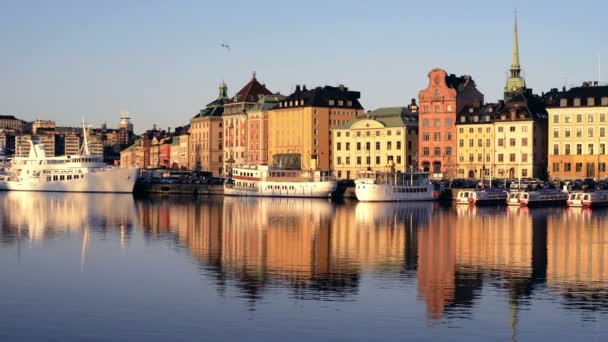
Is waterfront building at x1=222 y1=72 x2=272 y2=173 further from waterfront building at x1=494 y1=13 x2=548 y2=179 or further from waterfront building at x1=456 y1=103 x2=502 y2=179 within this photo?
waterfront building at x1=494 y1=13 x2=548 y2=179

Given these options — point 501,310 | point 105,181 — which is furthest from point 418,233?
point 105,181

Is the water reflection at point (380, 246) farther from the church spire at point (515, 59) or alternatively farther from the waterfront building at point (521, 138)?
the church spire at point (515, 59)

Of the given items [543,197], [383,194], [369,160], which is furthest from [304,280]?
[369,160]

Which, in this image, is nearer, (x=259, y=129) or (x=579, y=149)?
(x=579, y=149)

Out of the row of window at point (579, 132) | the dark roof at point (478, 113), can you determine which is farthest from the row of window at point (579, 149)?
the dark roof at point (478, 113)

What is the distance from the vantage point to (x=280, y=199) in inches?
5256

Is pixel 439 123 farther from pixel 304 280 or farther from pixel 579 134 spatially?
pixel 304 280

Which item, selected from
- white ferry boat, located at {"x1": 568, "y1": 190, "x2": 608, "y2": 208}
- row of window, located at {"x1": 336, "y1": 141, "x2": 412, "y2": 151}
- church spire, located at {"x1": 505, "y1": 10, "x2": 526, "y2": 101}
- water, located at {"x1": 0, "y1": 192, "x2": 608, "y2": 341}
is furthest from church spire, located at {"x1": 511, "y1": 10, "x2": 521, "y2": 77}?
water, located at {"x1": 0, "y1": 192, "x2": 608, "y2": 341}

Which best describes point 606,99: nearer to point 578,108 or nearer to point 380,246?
point 578,108

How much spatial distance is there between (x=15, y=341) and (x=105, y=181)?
121m

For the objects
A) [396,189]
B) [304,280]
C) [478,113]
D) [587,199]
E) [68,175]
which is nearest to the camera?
[304,280]

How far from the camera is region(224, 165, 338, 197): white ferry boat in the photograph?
13412cm

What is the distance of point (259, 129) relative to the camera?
187125 millimetres

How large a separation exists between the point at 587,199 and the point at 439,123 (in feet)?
143
